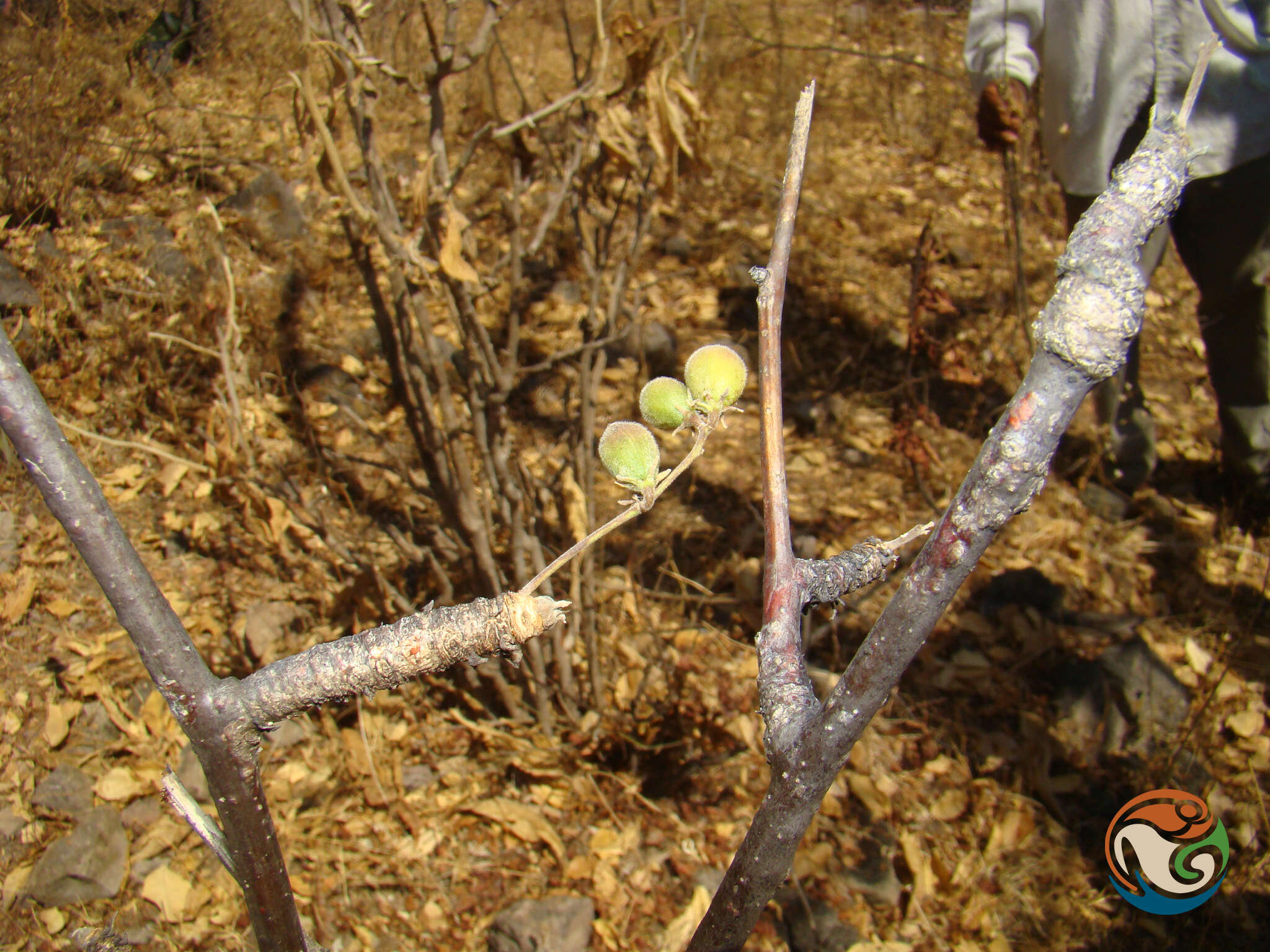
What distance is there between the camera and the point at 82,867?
5.62 ft

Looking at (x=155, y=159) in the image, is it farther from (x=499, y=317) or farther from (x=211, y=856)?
(x=211, y=856)

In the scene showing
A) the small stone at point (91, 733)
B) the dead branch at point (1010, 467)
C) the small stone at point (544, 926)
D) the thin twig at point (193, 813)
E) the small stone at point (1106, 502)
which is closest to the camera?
the dead branch at point (1010, 467)

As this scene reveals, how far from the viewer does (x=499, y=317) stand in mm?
3381

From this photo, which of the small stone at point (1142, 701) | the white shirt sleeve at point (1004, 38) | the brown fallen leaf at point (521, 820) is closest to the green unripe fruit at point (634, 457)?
the brown fallen leaf at point (521, 820)

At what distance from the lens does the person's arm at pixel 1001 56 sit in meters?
2.60

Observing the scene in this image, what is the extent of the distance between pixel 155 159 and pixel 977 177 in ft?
13.5

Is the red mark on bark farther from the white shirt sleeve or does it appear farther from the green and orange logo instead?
the white shirt sleeve

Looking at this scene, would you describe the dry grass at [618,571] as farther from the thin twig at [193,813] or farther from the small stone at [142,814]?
the thin twig at [193,813]

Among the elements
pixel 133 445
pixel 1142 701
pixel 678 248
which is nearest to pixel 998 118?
pixel 678 248


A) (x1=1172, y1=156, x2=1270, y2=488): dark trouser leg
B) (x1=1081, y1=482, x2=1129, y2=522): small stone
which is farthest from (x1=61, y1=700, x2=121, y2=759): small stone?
(x1=1172, y1=156, x2=1270, y2=488): dark trouser leg

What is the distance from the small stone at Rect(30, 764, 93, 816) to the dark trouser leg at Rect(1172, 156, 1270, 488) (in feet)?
11.0

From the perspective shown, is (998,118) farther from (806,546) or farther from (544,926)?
(544,926)

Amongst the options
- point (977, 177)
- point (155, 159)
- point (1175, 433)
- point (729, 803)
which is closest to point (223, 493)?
point (729, 803)

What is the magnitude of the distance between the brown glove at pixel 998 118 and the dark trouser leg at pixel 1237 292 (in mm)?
542
